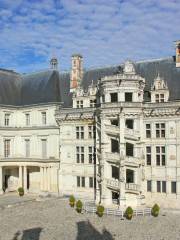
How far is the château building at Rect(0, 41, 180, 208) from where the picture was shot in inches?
1422

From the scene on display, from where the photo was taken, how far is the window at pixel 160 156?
120 ft

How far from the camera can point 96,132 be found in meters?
39.4

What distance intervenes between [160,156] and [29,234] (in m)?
15.2

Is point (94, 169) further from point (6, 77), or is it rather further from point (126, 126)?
point (6, 77)

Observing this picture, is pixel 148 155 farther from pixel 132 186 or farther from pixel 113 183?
pixel 113 183

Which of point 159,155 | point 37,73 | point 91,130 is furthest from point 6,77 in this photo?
point 159,155

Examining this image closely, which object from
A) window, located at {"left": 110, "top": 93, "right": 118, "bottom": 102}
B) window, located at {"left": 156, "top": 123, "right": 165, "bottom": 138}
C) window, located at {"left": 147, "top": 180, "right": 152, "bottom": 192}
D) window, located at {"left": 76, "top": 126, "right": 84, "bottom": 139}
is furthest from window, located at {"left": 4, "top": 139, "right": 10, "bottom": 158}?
window, located at {"left": 156, "top": 123, "right": 165, "bottom": 138}

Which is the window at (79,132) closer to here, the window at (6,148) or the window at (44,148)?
the window at (44,148)

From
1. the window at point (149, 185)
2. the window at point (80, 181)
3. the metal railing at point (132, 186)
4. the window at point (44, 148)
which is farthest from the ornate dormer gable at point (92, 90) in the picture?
the window at point (149, 185)

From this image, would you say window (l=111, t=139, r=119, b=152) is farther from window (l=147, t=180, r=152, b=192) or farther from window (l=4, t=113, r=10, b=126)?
window (l=4, t=113, r=10, b=126)

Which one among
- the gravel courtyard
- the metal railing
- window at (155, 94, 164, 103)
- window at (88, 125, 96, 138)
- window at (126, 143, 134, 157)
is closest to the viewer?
the gravel courtyard

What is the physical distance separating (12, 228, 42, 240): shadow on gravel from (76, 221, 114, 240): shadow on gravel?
3.11 meters

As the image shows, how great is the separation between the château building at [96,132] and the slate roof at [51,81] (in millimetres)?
116

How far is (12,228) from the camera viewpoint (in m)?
29.8
